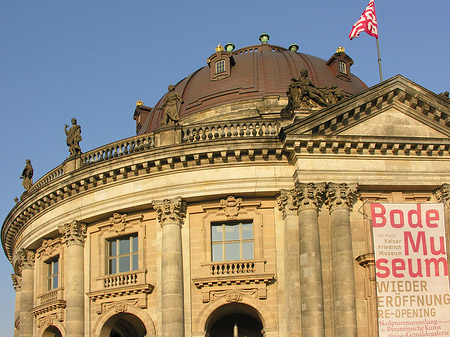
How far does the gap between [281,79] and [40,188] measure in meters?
15.2

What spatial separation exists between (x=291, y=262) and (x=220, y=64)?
17614 millimetres

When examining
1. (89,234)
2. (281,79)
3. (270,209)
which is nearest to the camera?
(270,209)

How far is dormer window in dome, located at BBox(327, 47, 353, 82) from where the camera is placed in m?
44.9

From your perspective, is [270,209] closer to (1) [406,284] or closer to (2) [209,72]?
(1) [406,284]

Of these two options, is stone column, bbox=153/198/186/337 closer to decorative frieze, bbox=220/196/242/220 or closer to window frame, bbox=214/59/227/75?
decorative frieze, bbox=220/196/242/220

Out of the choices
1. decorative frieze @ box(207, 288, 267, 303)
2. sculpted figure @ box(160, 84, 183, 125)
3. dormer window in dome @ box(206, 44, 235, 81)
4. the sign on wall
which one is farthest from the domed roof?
decorative frieze @ box(207, 288, 267, 303)

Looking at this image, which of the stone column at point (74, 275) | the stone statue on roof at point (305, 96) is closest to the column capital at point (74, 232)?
the stone column at point (74, 275)

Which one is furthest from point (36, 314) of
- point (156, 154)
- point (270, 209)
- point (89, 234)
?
point (270, 209)

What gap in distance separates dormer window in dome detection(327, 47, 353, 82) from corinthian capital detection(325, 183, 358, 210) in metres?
16.0

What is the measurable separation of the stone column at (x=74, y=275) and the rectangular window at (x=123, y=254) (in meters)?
1.32

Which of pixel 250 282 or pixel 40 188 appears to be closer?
pixel 250 282

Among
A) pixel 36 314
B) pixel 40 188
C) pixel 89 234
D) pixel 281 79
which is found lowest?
pixel 36 314

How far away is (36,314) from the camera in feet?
117

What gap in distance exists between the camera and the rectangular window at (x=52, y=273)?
36.3m
